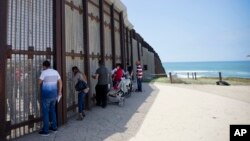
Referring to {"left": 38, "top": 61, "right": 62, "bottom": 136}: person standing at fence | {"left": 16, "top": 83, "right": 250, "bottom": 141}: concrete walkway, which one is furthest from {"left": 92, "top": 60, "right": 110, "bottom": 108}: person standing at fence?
{"left": 38, "top": 61, "right": 62, "bottom": 136}: person standing at fence

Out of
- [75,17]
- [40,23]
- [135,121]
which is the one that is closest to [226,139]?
[135,121]

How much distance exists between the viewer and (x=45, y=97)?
21.3 ft

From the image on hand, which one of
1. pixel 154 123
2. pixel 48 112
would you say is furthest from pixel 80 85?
pixel 154 123

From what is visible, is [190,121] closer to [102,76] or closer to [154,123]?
[154,123]

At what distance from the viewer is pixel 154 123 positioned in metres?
7.60

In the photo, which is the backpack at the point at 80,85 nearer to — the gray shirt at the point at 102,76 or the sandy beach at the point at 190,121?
the gray shirt at the point at 102,76

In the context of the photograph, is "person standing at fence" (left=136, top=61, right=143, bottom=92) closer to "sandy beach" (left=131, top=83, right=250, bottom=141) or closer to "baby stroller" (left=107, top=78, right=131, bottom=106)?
"baby stroller" (left=107, top=78, right=131, bottom=106)

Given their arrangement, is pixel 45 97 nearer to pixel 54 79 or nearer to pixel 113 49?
pixel 54 79

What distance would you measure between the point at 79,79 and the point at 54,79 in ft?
4.75

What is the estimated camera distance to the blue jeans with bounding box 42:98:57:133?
642cm

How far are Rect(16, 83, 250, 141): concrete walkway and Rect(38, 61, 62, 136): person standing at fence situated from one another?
0.79 ft

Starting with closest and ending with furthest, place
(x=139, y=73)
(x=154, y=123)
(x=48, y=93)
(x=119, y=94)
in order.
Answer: (x=48, y=93)
(x=154, y=123)
(x=119, y=94)
(x=139, y=73)

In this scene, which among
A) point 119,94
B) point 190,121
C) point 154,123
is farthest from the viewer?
point 119,94

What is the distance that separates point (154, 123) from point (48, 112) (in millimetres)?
2882
